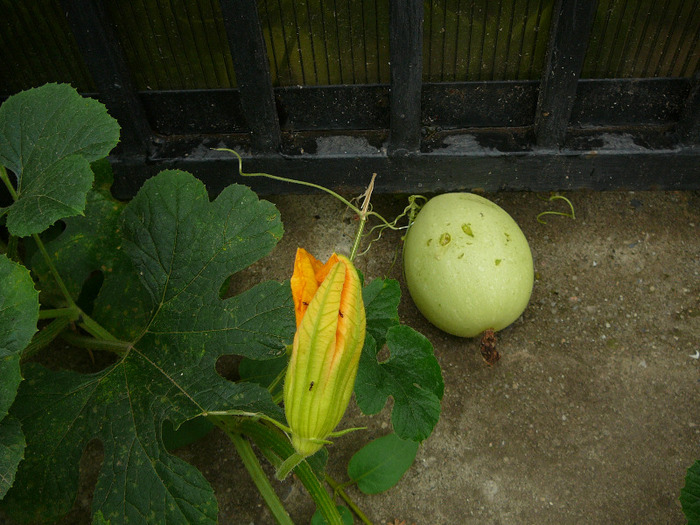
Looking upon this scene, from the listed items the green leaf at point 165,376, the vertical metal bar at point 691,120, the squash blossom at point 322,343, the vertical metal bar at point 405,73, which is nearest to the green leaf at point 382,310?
the green leaf at point 165,376

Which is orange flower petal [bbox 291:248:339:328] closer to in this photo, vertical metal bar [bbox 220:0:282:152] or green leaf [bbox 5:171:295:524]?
green leaf [bbox 5:171:295:524]

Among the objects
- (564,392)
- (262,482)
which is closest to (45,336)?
(262,482)

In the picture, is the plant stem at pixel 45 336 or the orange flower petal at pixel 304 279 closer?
the orange flower petal at pixel 304 279

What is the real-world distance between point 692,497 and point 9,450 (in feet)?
5.17

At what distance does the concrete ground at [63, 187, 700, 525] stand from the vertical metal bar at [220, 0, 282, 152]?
43cm

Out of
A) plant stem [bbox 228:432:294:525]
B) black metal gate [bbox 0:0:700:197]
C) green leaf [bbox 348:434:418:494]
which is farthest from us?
black metal gate [bbox 0:0:700:197]

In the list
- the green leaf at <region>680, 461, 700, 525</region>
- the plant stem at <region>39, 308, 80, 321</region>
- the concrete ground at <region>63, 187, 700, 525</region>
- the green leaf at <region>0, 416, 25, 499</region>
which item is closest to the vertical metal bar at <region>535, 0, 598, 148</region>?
the concrete ground at <region>63, 187, 700, 525</region>

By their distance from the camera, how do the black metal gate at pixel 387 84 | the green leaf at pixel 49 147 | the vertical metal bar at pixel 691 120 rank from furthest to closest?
the vertical metal bar at pixel 691 120 → the black metal gate at pixel 387 84 → the green leaf at pixel 49 147

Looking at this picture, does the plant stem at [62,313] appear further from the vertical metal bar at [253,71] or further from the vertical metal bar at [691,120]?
the vertical metal bar at [691,120]

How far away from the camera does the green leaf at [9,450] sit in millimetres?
1239

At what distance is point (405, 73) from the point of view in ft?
6.54

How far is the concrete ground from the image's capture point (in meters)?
1.80

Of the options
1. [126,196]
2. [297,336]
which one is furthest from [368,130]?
[297,336]

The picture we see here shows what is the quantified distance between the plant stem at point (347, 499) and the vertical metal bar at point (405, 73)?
1.14 metres
